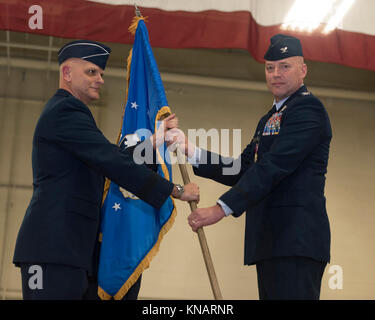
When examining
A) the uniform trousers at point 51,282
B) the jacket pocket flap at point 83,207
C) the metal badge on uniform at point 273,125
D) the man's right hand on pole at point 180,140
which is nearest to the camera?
the uniform trousers at point 51,282

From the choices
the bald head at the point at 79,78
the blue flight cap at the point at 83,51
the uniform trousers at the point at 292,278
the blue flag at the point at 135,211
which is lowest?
the uniform trousers at the point at 292,278

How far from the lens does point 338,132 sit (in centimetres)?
616

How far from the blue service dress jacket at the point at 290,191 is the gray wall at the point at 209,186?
10.7ft

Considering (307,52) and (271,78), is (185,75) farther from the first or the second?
(271,78)

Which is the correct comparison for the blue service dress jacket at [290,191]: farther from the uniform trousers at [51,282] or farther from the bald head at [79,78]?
the bald head at [79,78]

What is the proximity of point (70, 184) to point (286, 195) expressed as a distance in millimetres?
922

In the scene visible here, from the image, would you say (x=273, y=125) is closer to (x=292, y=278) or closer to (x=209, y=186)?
(x=292, y=278)

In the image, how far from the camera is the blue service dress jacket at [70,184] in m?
2.11

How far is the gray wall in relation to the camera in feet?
18.0

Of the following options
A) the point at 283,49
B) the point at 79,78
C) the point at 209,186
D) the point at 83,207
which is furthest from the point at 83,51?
the point at 209,186

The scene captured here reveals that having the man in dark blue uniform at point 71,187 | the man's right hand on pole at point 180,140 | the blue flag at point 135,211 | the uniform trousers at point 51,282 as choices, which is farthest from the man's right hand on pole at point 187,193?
the uniform trousers at point 51,282

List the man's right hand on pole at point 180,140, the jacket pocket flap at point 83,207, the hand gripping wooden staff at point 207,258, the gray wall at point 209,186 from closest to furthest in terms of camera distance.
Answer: the jacket pocket flap at point 83,207, the hand gripping wooden staff at point 207,258, the man's right hand on pole at point 180,140, the gray wall at point 209,186

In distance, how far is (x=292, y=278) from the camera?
7.02 feet
